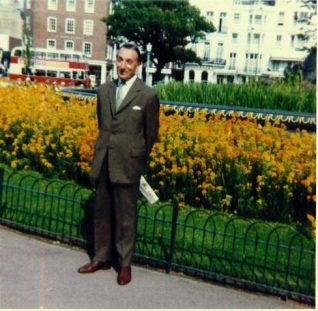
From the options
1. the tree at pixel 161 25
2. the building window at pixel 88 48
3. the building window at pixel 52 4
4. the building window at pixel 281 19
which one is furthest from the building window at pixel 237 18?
the building window at pixel 52 4

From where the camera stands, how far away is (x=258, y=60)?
202ft

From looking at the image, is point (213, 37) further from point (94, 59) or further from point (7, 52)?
point (7, 52)

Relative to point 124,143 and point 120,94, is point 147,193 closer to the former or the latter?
point 124,143

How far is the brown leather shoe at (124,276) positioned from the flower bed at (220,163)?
226 cm

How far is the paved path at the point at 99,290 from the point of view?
4.02 metres

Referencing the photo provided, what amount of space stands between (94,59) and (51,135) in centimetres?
5446

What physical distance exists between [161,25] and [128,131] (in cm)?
4505

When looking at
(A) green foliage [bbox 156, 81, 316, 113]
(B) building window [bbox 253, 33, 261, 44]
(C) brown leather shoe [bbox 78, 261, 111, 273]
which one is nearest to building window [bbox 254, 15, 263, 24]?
(B) building window [bbox 253, 33, 261, 44]

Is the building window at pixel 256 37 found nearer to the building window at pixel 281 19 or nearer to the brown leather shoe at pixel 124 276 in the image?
the building window at pixel 281 19

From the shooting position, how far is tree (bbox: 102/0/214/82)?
47406mm

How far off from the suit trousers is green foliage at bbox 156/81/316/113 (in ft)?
30.6

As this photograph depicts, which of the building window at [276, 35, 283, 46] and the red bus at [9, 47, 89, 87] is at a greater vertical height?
the building window at [276, 35, 283, 46]

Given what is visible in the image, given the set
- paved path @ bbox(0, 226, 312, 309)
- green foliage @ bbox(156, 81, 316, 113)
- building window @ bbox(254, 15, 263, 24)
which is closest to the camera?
paved path @ bbox(0, 226, 312, 309)

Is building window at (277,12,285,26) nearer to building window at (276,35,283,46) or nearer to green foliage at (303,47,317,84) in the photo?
building window at (276,35,283,46)
